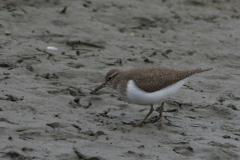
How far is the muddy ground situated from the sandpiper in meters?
0.50

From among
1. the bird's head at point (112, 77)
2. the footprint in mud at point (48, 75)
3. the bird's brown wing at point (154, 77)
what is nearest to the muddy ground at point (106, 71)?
the footprint in mud at point (48, 75)

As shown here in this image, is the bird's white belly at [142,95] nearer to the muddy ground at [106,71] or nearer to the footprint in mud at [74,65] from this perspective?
the muddy ground at [106,71]

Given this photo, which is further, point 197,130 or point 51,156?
point 197,130

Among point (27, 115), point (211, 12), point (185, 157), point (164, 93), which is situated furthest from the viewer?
point (211, 12)

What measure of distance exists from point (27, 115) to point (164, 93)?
2451 mm

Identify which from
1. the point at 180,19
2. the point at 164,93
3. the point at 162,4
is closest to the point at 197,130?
the point at 164,93

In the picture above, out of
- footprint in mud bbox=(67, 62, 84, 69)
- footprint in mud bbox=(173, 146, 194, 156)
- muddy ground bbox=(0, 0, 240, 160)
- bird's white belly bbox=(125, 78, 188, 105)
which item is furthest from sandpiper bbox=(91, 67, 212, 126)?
footprint in mud bbox=(67, 62, 84, 69)

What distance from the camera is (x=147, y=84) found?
7.18 metres

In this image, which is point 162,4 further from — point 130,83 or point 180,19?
point 130,83

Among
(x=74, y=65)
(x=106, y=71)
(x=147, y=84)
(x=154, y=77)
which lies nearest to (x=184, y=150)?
(x=147, y=84)

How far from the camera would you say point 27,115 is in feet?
22.3

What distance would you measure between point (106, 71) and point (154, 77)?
7.13 feet

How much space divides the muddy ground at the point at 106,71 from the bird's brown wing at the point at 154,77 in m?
0.72

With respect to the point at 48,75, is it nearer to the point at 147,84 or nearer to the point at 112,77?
the point at 112,77
